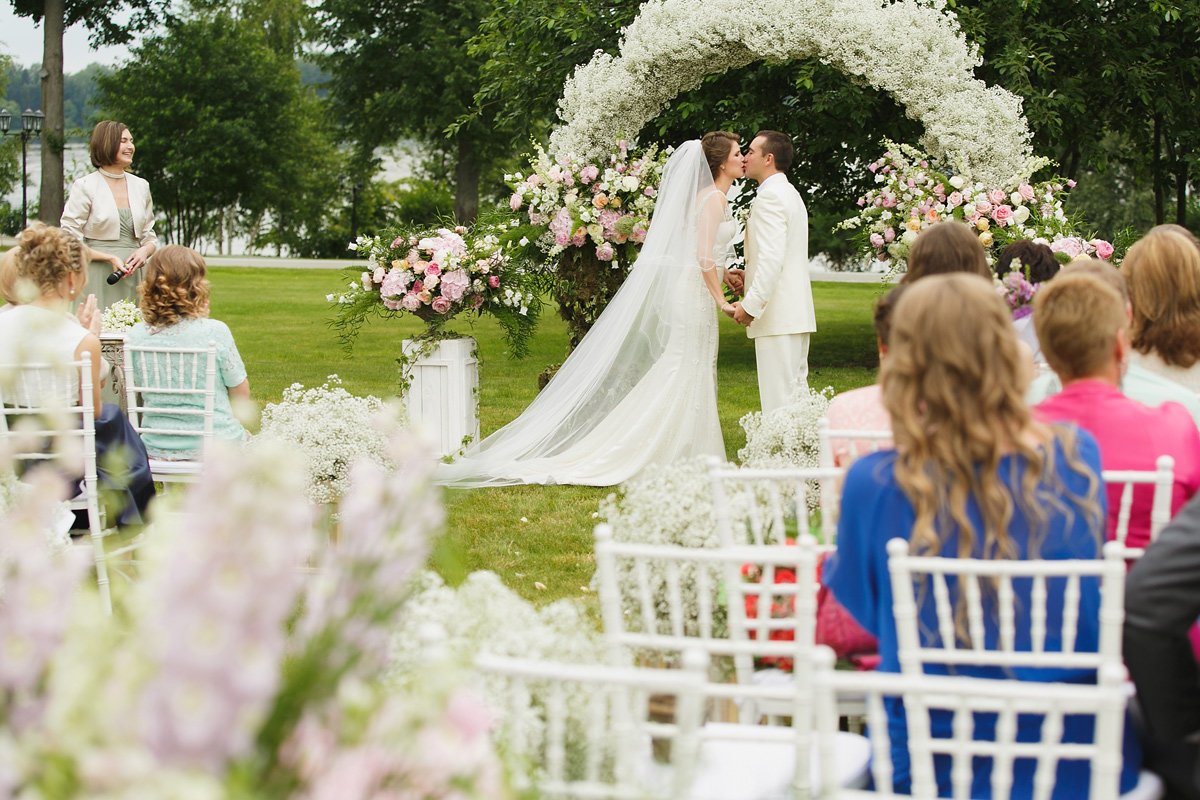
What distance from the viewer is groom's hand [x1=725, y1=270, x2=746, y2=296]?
27.3 ft

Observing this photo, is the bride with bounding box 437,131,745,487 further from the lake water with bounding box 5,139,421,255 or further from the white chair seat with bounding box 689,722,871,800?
the lake water with bounding box 5,139,421,255

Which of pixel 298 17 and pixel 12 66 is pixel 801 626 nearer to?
pixel 298 17

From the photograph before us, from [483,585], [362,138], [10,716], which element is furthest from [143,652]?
[362,138]

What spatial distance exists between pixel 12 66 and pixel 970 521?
174 feet

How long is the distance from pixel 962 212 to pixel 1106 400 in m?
5.52

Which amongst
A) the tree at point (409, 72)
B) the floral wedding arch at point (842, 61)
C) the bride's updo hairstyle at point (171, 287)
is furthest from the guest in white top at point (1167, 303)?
the tree at point (409, 72)

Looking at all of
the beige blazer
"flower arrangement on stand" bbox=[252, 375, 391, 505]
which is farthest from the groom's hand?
the beige blazer

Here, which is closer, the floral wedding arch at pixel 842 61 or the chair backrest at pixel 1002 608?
the chair backrest at pixel 1002 608

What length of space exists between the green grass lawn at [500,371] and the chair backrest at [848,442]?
1155 millimetres

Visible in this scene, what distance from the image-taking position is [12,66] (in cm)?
4941

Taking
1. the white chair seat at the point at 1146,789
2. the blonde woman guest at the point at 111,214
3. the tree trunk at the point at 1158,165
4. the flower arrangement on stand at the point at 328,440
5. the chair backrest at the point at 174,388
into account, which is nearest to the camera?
the white chair seat at the point at 1146,789

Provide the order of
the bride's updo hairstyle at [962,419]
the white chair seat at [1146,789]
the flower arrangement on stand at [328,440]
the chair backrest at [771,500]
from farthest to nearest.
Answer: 1. the flower arrangement on stand at [328,440]
2. the chair backrest at [771,500]
3. the white chair seat at [1146,789]
4. the bride's updo hairstyle at [962,419]

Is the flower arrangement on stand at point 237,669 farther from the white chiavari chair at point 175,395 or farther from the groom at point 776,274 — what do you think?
the groom at point 776,274

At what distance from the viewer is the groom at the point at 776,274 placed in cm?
756
